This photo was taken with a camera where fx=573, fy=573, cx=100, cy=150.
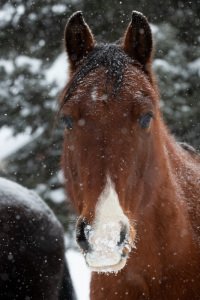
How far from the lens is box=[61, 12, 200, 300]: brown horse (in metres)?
3.03

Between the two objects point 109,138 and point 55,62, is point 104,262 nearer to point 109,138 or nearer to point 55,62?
point 109,138

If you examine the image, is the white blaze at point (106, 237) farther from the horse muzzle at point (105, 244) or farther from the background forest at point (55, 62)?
the background forest at point (55, 62)

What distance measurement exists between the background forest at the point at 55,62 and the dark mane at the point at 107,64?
18.8 feet

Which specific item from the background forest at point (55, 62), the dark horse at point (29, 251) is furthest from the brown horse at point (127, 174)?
the background forest at point (55, 62)

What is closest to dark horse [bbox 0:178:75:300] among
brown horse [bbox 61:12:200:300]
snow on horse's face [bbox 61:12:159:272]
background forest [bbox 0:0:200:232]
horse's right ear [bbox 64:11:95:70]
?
brown horse [bbox 61:12:200:300]

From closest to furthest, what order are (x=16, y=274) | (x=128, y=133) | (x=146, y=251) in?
(x=128, y=133) < (x=146, y=251) < (x=16, y=274)

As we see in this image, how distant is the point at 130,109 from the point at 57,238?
2.84 meters

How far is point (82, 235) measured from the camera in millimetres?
2914

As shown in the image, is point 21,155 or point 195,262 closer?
point 195,262

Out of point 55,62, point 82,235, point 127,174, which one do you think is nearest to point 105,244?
point 82,235

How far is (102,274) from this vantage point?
3.59 m

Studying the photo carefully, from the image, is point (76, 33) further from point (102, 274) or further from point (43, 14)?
point (43, 14)

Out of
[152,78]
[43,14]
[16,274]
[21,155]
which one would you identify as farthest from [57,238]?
[43,14]

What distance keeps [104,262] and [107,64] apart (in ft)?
3.95
